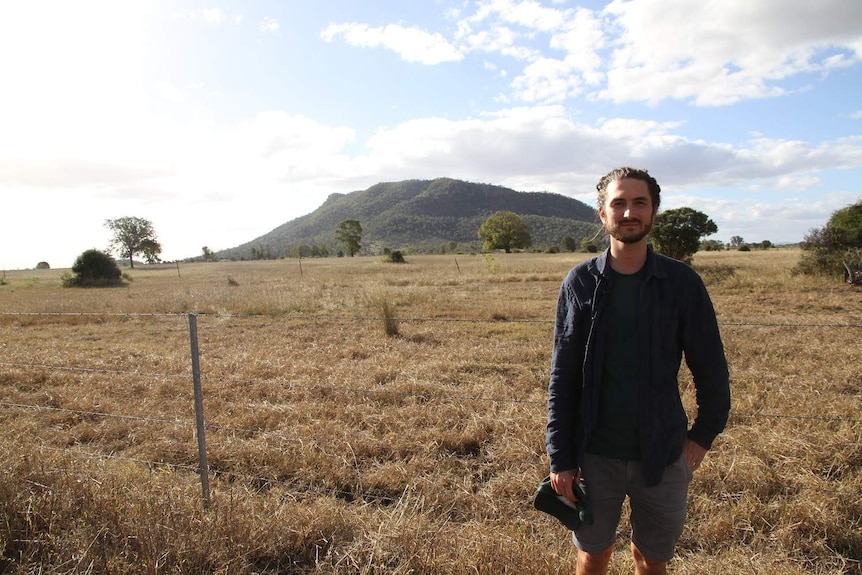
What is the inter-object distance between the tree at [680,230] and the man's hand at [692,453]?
2666 centimetres

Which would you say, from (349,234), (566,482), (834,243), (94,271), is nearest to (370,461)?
(566,482)

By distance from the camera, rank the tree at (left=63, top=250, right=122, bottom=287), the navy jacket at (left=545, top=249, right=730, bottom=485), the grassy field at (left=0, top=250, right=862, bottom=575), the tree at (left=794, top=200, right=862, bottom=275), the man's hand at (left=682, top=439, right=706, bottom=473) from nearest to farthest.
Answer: the navy jacket at (left=545, top=249, right=730, bottom=485)
the man's hand at (left=682, top=439, right=706, bottom=473)
the grassy field at (left=0, top=250, right=862, bottom=575)
the tree at (left=794, top=200, right=862, bottom=275)
the tree at (left=63, top=250, right=122, bottom=287)

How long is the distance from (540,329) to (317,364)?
4.95 metres

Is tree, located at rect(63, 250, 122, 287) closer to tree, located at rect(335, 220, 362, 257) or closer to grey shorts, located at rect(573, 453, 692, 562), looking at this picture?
grey shorts, located at rect(573, 453, 692, 562)

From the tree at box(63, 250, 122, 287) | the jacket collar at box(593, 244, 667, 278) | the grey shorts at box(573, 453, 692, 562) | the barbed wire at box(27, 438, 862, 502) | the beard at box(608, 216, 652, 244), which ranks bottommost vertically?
the barbed wire at box(27, 438, 862, 502)

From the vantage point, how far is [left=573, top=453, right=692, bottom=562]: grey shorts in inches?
78.8

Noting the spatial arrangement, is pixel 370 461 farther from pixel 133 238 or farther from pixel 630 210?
pixel 133 238

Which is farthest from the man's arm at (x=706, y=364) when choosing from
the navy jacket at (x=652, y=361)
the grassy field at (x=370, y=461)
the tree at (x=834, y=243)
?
the tree at (x=834, y=243)

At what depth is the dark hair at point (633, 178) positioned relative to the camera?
200 centimetres

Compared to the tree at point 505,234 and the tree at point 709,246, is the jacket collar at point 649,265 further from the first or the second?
the tree at point 505,234

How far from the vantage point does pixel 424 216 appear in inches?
6181

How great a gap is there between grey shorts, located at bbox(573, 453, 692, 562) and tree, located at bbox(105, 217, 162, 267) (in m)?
81.0

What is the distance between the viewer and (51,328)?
41.1 feet

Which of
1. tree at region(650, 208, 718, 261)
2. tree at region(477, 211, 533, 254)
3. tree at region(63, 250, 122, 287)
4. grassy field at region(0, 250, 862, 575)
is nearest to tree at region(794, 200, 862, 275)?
tree at region(650, 208, 718, 261)
